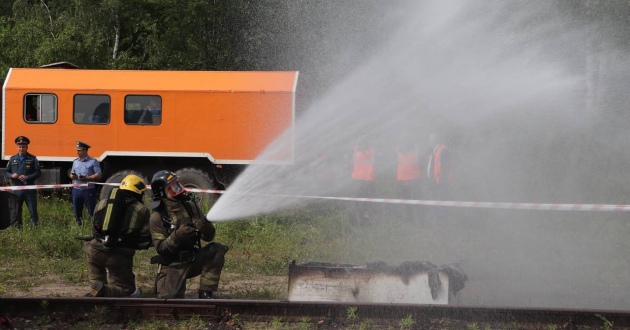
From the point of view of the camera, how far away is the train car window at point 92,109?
16219 millimetres

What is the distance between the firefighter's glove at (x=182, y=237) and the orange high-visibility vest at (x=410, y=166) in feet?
24.1

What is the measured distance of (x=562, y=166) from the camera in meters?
17.2

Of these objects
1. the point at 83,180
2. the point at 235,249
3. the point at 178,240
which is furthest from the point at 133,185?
the point at 83,180

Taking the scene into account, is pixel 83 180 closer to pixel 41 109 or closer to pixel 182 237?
pixel 41 109

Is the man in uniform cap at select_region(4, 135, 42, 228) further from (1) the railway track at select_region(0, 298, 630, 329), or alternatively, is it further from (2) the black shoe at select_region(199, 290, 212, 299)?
(2) the black shoe at select_region(199, 290, 212, 299)

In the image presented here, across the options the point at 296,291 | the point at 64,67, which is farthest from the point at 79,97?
the point at 296,291

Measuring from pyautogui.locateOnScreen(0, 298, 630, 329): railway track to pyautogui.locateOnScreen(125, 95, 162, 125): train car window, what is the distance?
29.3 feet

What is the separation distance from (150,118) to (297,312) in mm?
9668

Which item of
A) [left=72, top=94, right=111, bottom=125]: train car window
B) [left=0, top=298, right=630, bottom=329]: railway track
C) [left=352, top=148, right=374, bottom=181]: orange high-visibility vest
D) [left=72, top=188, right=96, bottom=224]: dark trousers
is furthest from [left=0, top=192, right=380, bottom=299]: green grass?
[left=72, top=94, right=111, bottom=125]: train car window

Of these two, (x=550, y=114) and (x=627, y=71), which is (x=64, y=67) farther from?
(x=627, y=71)

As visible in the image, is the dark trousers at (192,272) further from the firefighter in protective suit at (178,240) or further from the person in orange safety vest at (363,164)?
the person in orange safety vest at (363,164)

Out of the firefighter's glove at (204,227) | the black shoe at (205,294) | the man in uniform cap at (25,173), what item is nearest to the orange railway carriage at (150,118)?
the man in uniform cap at (25,173)

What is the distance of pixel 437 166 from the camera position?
13766mm

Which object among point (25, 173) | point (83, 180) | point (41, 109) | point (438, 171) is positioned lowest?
point (83, 180)
